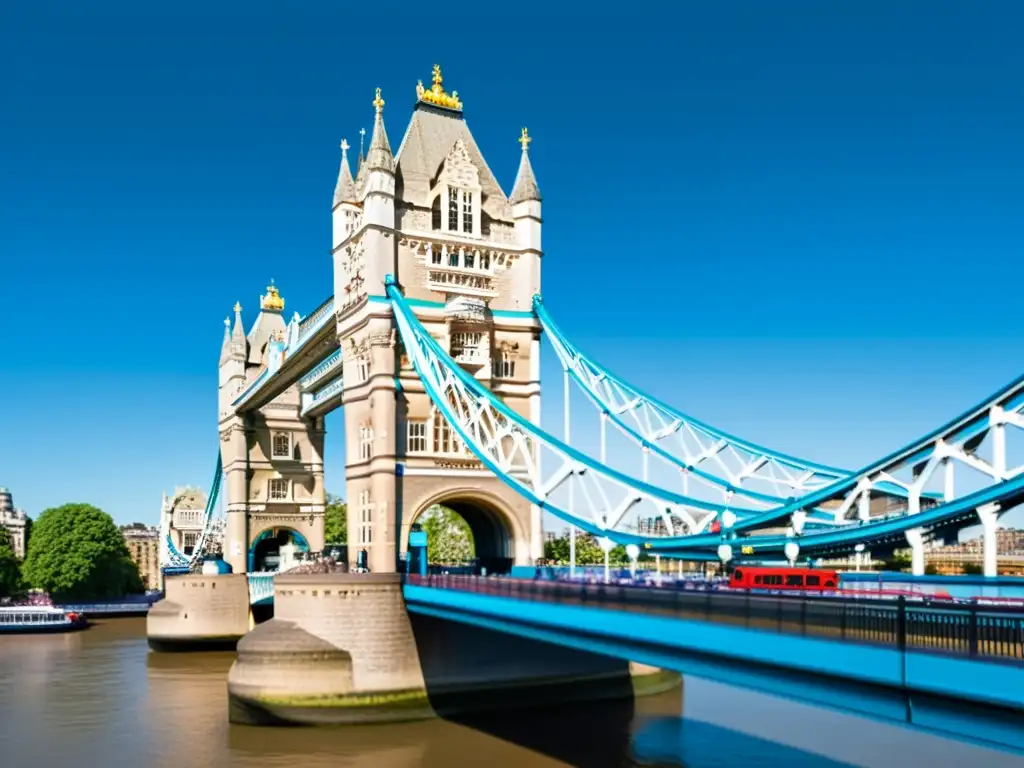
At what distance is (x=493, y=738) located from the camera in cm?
3219

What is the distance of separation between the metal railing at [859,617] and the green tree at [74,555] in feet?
239

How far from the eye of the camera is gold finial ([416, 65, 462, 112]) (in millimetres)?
45062

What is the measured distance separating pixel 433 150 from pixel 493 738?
924 inches

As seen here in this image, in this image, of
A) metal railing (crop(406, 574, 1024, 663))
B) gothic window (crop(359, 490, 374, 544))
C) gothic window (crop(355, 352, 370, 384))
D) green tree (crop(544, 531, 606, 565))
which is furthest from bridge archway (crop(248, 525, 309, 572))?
metal railing (crop(406, 574, 1024, 663))

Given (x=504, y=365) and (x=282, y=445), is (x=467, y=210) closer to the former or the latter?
(x=504, y=365)

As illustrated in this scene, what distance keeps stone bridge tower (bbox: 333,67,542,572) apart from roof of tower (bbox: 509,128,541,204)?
6 centimetres

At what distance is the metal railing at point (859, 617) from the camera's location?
1448 centimetres

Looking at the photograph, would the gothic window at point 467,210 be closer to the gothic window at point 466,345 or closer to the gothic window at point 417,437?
the gothic window at point 466,345

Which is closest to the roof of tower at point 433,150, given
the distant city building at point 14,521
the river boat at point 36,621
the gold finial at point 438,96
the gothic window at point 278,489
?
the gold finial at point 438,96

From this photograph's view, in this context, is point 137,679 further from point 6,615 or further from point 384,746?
point 6,615

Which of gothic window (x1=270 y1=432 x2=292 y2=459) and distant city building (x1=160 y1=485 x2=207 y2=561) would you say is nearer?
gothic window (x1=270 y1=432 x2=292 y2=459)

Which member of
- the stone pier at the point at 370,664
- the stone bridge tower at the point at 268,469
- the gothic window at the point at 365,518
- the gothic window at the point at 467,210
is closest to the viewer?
the stone pier at the point at 370,664

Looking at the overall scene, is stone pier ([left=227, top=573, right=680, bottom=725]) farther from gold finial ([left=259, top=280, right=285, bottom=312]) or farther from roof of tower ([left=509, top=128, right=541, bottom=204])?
gold finial ([left=259, top=280, right=285, bottom=312])

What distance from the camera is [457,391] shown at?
128ft
